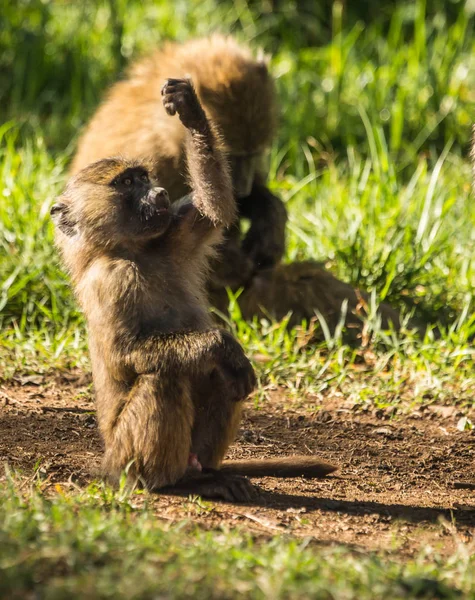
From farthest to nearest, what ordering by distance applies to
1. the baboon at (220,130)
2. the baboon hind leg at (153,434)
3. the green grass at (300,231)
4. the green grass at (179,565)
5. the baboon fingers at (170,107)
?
the baboon at (220,130), the baboon fingers at (170,107), the baboon hind leg at (153,434), the green grass at (300,231), the green grass at (179,565)

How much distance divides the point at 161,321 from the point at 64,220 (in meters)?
0.58

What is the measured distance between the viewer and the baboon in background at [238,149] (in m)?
5.74

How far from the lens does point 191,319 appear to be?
3912 mm

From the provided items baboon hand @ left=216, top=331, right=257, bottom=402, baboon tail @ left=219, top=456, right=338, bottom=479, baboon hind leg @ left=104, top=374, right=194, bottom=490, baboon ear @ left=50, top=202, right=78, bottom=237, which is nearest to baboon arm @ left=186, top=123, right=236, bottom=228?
baboon ear @ left=50, top=202, right=78, bottom=237

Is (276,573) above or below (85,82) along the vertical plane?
below

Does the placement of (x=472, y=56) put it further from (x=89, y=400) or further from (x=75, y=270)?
(x=75, y=270)

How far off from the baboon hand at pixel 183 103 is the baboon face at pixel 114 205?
0.25 meters

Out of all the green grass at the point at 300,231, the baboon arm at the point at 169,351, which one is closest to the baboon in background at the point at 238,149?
the green grass at the point at 300,231

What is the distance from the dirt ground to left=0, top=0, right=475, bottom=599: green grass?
16cm

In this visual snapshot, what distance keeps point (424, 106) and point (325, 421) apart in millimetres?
4064

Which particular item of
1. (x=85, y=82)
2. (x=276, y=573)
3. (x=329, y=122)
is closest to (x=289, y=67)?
(x=329, y=122)

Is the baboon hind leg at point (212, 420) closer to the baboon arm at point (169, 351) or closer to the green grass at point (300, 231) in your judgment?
the baboon arm at point (169, 351)

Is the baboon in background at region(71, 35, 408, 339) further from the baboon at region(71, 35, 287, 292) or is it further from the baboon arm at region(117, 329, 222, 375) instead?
the baboon arm at region(117, 329, 222, 375)

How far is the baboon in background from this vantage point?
5.74 meters
